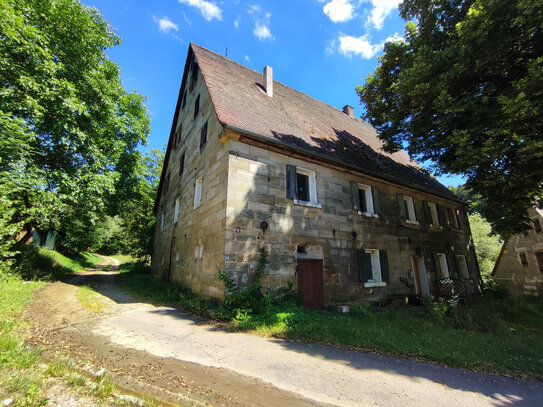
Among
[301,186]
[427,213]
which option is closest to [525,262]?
[427,213]

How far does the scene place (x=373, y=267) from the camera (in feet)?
36.4

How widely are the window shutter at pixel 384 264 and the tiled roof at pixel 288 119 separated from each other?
3.69 m

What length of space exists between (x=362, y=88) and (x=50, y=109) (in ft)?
45.4

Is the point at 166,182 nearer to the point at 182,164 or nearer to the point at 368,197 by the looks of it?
the point at 182,164

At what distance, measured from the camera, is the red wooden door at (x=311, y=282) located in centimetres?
861

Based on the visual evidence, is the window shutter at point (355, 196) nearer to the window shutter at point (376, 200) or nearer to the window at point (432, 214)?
the window shutter at point (376, 200)

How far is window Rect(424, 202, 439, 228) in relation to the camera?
46.9 feet

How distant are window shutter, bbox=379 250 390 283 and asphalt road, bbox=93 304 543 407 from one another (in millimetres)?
6622

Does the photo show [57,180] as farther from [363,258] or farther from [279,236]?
[363,258]

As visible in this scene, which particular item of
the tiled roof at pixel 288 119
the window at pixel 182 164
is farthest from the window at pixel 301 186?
the window at pixel 182 164

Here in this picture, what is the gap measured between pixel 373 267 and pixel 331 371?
7890mm

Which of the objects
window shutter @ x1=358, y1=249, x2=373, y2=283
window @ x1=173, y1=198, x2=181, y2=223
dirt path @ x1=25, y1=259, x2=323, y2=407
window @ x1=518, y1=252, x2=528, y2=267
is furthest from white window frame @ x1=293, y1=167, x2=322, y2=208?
window @ x1=518, y1=252, x2=528, y2=267

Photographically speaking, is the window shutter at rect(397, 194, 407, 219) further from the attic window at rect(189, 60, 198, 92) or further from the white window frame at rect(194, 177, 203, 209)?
the attic window at rect(189, 60, 198, 92)

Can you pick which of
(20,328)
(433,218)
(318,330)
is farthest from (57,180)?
(433,218)
